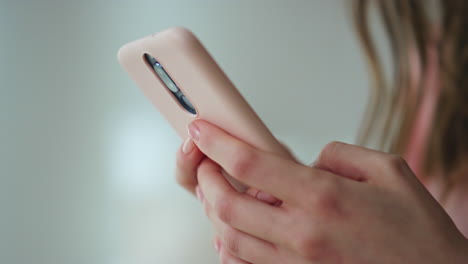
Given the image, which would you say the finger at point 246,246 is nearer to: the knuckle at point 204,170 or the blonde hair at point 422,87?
the knuckle at point 204,170

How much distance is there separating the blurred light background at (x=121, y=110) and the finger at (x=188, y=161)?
19.8 inches

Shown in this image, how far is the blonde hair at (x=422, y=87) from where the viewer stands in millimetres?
736

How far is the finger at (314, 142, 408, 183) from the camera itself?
0.94 feet

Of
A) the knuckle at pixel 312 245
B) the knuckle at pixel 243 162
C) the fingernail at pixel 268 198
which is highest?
the knuckle at pixel 243 162

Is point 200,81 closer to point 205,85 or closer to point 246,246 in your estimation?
point 205,85

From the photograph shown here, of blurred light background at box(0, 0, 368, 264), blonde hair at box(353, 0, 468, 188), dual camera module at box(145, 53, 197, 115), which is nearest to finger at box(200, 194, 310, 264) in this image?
dual camera module at box(145, 53, 197, 115)

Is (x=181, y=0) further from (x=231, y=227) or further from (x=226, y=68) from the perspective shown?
(x=231, y=227)

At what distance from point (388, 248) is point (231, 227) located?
127 millimetres

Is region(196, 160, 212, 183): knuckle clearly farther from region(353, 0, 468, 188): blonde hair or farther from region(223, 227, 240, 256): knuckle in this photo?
region(353, 0, 468, 188): blonde hair

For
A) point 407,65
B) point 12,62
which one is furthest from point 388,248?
point 12,62

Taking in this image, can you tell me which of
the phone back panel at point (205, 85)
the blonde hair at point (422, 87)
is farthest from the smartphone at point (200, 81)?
the blonde hair at point (422, 87)

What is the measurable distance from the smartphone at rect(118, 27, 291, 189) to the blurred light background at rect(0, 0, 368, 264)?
1.92 ft

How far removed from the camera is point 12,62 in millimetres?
837

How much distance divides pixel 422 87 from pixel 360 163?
61cm
